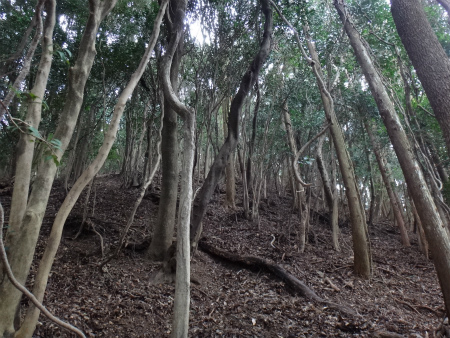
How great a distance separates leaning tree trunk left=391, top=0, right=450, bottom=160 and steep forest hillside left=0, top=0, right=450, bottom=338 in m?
0.02

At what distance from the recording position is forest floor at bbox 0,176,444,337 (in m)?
3.83

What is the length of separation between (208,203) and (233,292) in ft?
5.93

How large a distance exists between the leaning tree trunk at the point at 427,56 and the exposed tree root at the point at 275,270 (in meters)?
2.77

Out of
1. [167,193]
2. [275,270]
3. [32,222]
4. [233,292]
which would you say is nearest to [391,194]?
[275,270]

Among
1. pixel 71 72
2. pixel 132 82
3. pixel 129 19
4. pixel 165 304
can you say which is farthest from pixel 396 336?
pixel 129 19

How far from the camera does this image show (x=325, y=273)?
20.7 ft

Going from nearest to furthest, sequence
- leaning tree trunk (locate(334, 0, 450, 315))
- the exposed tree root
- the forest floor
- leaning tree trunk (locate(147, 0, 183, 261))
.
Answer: leaning tree trunk (locate(334, 0, 450, 315)) → the forest floor → the exposed tree root → leaning tree trunk (locate(147, 0, 183, 261))

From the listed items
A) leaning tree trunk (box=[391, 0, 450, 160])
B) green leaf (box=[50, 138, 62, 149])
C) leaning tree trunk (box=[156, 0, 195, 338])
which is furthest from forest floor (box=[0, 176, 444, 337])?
leaning tree trunk (box=[391, 0, 450, 160])

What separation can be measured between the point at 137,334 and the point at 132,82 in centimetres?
299

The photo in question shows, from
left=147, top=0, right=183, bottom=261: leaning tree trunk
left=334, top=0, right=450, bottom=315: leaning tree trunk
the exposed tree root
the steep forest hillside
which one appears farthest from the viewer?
left=147, top=0, right=183, bottom=261: leaning tree trunk

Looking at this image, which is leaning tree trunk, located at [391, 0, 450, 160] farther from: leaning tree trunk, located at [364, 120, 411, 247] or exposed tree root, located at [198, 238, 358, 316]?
leaning tree trunk, located at [364, 120, 411, 247]

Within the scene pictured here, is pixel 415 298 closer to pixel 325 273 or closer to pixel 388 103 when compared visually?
pixel 325 273

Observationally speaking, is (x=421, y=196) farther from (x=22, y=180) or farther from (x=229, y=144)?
(x=22, y=180)

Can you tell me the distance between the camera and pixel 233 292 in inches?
199
